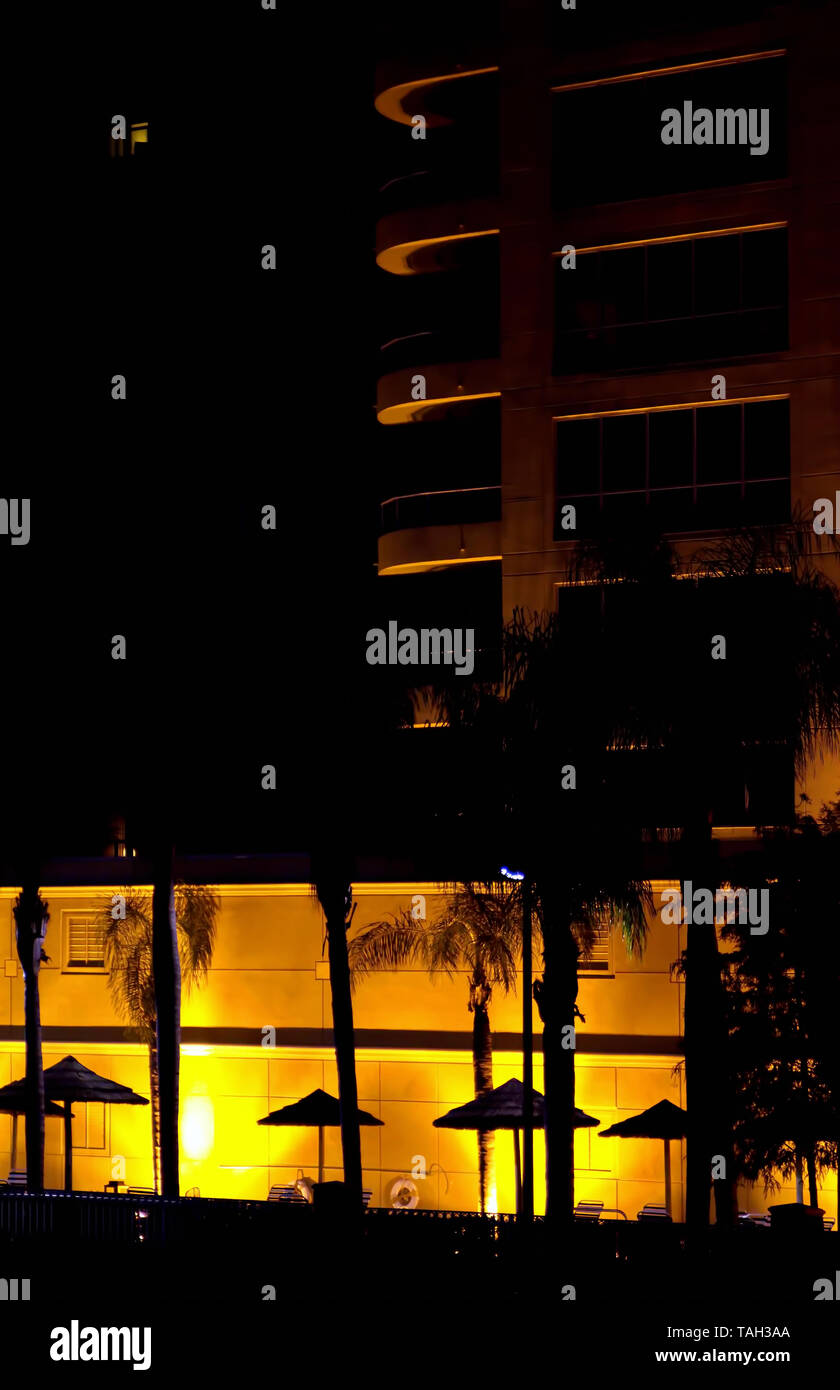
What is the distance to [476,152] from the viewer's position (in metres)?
36.3

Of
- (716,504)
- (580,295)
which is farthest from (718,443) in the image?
(580,295)

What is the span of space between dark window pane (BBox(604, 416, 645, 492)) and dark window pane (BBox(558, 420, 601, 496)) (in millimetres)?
247

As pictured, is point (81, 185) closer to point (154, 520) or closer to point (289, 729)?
point (154, 520)

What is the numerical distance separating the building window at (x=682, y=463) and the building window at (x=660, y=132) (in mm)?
4580

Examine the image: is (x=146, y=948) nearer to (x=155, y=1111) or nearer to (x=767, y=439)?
(x=155, y=1111)

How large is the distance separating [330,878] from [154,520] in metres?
15.0

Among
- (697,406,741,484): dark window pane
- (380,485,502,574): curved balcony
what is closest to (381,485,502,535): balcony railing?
(380,485,502,574): curved balcony

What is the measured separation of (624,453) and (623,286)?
3461 millimetres

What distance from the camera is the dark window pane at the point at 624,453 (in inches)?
1334

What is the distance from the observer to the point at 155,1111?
29859mm

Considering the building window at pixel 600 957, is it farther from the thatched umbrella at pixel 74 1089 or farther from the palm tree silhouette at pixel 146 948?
the thatched umbrella at pixel 74 1089

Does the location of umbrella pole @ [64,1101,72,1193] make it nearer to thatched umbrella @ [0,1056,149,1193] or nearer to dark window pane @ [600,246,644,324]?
thatched umbrella @ [0,1056,149,1193]

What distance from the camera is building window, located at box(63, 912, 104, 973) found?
33594 millimetres

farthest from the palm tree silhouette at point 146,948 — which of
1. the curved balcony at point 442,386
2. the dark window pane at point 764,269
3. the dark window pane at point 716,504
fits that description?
the dark window pane at point 764,269
